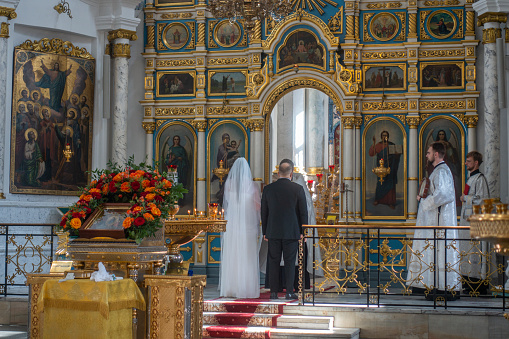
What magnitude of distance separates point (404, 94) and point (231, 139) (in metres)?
3.24

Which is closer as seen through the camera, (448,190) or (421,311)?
(421,311)

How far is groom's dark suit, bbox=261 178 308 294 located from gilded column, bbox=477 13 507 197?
13.4 feet

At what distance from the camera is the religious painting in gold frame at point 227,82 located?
14281mm

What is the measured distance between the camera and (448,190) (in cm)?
961

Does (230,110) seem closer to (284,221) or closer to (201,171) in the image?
(201,171)

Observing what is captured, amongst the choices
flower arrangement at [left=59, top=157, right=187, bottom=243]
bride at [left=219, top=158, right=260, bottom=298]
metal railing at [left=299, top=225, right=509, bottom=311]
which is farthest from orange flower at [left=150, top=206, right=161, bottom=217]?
bride at [left=219, top=158, right=260, bottom=298]

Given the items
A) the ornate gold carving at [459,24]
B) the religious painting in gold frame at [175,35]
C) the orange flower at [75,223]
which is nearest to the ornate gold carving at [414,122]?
the ornate gold carving at [459,24]

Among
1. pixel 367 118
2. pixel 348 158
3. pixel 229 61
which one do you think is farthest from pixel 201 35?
pixel 348 158

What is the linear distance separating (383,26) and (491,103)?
2.45 m

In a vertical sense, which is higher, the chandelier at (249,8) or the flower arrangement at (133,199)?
the chandelier at (249,8)

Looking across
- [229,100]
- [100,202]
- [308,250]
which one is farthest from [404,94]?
[100,202]

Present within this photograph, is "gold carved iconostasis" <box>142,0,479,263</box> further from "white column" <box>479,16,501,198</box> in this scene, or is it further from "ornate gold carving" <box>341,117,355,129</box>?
"white column" <box>479,16,501,198</box>

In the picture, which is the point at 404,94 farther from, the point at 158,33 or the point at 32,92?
the point at 32,92

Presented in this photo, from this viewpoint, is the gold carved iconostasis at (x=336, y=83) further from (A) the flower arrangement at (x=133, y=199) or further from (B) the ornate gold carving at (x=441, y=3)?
(A) the flower arrangement at (x=133, y=199)
